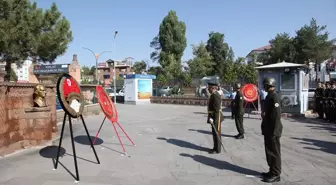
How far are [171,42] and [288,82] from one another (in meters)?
38.5

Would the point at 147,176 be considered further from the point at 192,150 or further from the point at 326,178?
the point at 326,178

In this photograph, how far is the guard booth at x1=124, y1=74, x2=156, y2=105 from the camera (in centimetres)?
2538

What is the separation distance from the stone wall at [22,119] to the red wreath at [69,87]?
1.93m

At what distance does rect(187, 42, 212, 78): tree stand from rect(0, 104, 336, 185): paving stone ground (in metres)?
43.0

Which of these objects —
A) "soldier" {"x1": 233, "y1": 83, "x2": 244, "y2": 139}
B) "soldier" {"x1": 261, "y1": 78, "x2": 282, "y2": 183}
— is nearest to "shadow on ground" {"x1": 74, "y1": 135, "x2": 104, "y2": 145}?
"soldier" {"x1": 233, "y1": 83, "x2": 244, "y2": 139}

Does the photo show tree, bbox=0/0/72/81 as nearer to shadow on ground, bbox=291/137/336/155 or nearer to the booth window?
the booth window

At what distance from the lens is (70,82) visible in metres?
5.88

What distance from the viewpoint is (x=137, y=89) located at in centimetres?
2544

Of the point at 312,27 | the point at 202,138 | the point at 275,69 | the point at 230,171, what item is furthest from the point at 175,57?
the point at 230,171

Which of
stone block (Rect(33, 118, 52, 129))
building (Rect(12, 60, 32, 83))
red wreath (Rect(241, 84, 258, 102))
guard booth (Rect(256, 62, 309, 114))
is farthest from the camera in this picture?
building (Rect(12, 60, 32, 83))

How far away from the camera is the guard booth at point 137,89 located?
25375 mm

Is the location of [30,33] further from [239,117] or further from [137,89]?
[137,89]

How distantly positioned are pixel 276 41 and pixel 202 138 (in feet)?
164

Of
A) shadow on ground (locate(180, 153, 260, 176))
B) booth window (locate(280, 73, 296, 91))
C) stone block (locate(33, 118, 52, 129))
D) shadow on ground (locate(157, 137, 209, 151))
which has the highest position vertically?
booth window (locate(280, 73, 296, 91))
